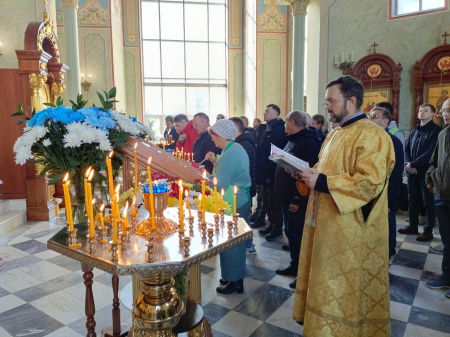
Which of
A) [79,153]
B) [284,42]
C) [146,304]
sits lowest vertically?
[146,304]

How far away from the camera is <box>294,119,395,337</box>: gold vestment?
6.65 feet

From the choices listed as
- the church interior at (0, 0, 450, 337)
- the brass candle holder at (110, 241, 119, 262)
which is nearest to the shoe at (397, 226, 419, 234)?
the church interior at (0, 0, 450, 337)

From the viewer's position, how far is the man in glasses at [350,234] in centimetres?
203

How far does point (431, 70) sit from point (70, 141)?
27.2ft

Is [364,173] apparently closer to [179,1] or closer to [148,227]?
[148,227]

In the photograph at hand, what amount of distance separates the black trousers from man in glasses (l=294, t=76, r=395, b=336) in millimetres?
2449

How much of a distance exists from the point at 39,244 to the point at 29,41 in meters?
3.10

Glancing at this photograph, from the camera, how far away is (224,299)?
3.06 m

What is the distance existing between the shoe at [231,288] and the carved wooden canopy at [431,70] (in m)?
6.78

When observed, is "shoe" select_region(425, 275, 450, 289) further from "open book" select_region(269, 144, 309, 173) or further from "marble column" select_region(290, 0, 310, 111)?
"marble column" select_region(290, 0, 310, 111)

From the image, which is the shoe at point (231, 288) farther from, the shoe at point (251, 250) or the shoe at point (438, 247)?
the shoe at point (438, 247)

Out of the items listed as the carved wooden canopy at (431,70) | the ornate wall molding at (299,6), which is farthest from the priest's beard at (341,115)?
the ornate wall molding at (299,6)

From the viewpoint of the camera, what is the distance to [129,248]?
1432mm

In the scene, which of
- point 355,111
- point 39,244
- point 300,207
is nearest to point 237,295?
point 300,207
